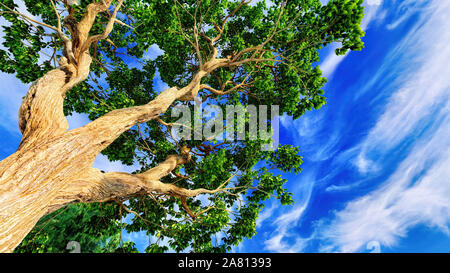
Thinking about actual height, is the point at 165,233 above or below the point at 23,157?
below

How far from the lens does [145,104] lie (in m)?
6.48

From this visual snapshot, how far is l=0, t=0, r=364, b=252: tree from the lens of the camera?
2918mm

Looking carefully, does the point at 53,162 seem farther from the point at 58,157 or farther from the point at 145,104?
the point at 145,104

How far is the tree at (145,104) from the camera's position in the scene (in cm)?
292

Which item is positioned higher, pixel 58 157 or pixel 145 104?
pixel 145 104

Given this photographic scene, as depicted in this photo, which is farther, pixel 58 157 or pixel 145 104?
pixel 145 104

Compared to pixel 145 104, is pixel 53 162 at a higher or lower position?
lower

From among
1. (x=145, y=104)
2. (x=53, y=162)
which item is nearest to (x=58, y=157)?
(x=53, y=162)

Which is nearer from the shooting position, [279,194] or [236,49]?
[279,194]

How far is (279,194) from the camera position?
6383 mm
